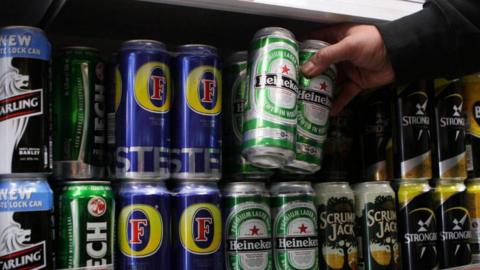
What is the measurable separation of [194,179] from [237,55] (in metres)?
0.27

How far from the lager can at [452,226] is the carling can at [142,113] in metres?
0.61

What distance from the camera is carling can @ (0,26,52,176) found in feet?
3.09

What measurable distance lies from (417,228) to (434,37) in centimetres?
39

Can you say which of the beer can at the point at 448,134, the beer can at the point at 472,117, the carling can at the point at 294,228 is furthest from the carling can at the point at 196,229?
the beer can at the point at 472,117

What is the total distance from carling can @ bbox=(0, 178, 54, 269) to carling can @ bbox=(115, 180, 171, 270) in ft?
0.40

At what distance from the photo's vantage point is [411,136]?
50.4 inches

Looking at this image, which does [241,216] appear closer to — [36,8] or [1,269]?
[1,269]

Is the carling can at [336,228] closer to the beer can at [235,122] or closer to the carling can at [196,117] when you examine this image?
the beer can at [235,122]

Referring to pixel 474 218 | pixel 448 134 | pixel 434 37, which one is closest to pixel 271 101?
pixel 434 37

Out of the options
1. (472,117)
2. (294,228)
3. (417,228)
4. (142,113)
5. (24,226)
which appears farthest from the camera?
(472,117)

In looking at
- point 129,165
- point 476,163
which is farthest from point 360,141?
point 129,165

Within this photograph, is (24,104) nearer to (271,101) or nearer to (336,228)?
(271,101)

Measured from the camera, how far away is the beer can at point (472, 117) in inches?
54.0

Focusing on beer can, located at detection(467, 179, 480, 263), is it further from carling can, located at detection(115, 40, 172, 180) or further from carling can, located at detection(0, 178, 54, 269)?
carling can, located at detection(0, 178, 54, 269)
